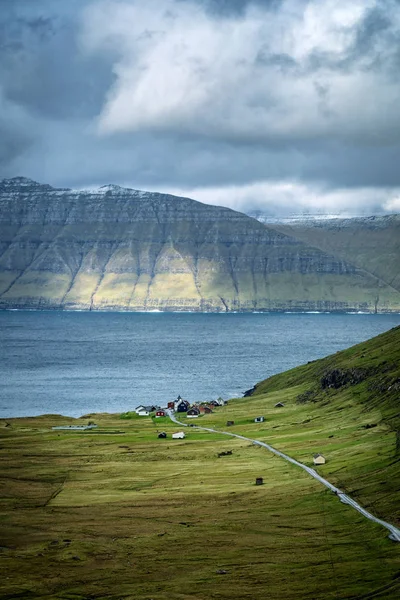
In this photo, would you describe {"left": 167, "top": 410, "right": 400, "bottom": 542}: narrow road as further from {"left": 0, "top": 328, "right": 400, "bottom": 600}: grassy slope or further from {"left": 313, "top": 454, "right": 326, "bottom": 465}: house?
{"left": 313, "top": 454, "right": 326, "bottom": 465}: house

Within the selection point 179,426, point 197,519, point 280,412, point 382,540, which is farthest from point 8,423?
point 382,540

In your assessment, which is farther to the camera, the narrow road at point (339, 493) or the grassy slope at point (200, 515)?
the narrow road at point (339, 493)

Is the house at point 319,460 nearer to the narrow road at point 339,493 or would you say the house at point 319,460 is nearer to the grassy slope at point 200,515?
the grassy slope at point 200,515

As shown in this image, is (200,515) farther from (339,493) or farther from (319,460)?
(319,460)

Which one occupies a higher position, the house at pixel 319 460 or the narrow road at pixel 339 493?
the house at pixel 319 460

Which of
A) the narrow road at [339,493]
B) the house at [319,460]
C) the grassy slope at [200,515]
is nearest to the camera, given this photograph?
the grassy slope at [200,515]

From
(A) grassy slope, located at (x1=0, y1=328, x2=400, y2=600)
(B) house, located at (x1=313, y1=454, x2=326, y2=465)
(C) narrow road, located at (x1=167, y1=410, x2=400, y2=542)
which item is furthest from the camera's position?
(B) house, located at (x1=313, y1=454, x2=326, y2=465)

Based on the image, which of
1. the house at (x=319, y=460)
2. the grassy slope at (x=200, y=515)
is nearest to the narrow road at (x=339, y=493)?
the grassy slope at (x=200, y=515)

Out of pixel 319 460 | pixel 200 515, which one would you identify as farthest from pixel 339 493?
pixel 319 460

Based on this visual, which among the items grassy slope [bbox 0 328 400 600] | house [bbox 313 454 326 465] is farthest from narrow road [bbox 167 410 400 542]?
house [bbox 313 454 326 465]

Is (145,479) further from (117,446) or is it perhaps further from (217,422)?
(217,422)
